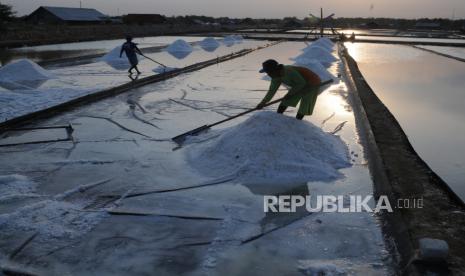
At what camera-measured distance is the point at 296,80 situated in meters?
4.22

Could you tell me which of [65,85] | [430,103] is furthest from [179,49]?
[430,103]

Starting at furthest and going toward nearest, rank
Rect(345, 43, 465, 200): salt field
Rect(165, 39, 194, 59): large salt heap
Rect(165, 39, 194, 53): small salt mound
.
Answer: Rect(165, 39, 194, 53): small salt mound < Rect(165, 39, 194, 59): large salt heap < Rect(345, 43, 465, 200): salt field

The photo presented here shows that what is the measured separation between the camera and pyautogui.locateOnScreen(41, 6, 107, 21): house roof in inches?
1342

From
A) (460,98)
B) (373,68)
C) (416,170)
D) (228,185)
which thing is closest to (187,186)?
(228,185)

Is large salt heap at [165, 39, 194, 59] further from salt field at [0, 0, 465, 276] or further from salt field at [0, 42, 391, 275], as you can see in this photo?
salt field at [0, 42, 391, 275]


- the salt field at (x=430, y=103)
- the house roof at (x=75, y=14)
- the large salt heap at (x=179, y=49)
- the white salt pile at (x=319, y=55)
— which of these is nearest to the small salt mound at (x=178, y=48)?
the large salt heap at (x=179, y=49)

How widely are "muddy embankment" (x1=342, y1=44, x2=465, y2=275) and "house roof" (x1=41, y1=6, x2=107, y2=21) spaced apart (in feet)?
113

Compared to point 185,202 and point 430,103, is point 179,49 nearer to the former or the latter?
point 430,103

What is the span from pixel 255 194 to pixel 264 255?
883mm

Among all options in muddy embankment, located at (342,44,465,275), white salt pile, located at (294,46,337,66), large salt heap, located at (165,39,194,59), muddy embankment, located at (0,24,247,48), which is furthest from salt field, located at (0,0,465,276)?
muddy embankment, located at (0,24,247,48)

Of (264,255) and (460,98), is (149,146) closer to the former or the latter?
(264,255)

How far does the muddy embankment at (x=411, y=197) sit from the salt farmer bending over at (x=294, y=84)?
2.78 feet

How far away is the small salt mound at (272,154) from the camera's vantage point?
11.7 ft

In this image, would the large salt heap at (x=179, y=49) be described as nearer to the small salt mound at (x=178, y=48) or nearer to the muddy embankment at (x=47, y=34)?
the small salt mound at (x=178, y=48)
